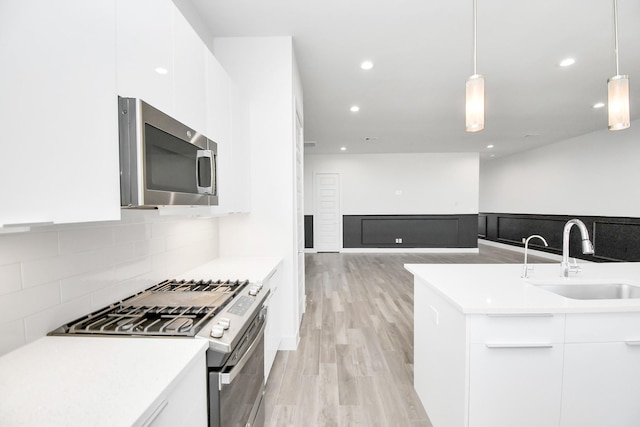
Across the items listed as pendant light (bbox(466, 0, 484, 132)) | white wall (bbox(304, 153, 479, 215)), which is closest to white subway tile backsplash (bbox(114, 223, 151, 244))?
pendant light (bbox(466, 0, 484, 132))

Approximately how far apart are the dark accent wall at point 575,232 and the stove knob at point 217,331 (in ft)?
22.3

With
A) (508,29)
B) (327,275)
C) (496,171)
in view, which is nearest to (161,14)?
(508,29)

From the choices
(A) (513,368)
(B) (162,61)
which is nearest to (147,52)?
(B) (162,61)

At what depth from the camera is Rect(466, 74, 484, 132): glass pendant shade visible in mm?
1563

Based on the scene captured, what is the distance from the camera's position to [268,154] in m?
2.45

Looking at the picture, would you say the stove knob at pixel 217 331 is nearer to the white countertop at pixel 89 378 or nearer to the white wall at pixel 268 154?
the white countertop at pixel 89 378

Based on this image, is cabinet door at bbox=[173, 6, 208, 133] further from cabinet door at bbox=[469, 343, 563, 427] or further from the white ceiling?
cabinet door at bbox=[469, 343, 563, 427]

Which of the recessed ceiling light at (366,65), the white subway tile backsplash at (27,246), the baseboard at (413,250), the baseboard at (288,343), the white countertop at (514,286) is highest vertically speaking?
the recessed ceiling light at (366,65)

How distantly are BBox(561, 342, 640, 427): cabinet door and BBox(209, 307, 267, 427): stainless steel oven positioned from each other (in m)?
1.43

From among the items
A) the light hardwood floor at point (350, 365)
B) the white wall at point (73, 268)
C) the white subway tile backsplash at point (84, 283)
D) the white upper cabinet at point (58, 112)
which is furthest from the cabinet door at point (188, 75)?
the light hardwood floor at point (350, 365)

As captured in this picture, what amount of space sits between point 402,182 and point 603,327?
21.5 feet

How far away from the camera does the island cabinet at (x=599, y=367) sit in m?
1.24

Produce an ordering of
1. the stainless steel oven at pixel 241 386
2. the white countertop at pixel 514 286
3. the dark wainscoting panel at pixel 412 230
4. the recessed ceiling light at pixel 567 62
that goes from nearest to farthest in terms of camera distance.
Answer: the stainless steel oven at pixel 241 386
the white countertop at pixel 514 286
the recessed ceiling light at pixel 567 62
the dark wainscoting panel at pixel 412 230

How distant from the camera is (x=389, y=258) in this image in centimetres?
685
